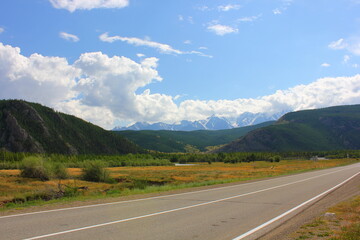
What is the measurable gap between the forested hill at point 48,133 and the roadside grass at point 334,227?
139 m

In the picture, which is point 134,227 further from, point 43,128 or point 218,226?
point 43,128

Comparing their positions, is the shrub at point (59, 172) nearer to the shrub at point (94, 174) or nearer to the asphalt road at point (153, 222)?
the shrub at point (94, 174)

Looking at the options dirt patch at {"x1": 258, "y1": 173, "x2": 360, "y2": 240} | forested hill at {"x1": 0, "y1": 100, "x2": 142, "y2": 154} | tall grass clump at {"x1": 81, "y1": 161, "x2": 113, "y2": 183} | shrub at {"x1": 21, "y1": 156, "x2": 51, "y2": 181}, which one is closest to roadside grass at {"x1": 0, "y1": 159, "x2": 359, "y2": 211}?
shrub at {"x1": 21, "y1": 156, "x2": 51, "y2": 181}

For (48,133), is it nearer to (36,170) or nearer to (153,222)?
(36,170)

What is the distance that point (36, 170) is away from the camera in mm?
41906

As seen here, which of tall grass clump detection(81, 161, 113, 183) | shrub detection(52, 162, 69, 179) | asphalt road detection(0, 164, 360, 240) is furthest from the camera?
shrub detection(52, 162, 69, 179)

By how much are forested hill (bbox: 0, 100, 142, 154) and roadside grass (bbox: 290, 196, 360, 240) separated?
139 meters

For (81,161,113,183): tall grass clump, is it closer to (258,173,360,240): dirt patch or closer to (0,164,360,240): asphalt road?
(0,164,360,240): asphalt road

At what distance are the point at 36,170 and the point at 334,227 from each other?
41.2 m

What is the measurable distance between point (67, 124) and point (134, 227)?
554 feet

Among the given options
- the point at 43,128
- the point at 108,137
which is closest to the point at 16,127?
the point at 43,128

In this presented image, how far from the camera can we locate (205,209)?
1272 cm

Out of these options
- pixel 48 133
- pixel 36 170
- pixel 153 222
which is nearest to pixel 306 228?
pixel 153 222

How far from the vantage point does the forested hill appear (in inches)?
5315
